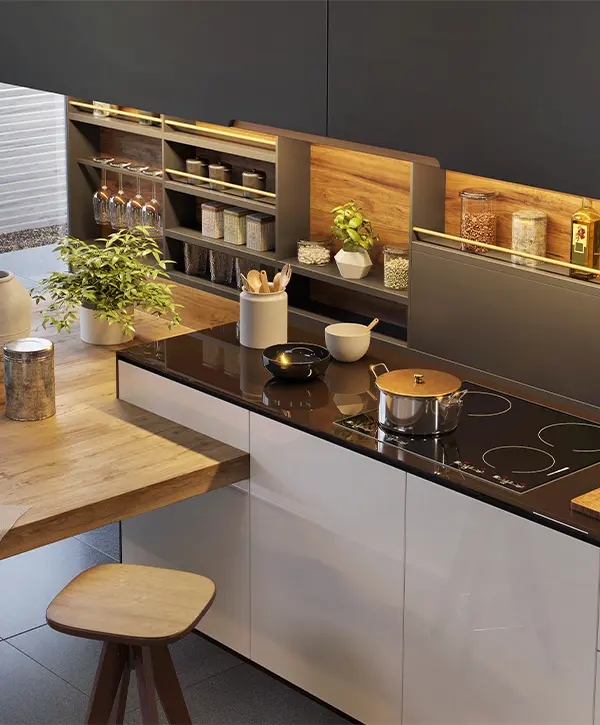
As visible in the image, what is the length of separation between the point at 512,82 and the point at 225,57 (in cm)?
92

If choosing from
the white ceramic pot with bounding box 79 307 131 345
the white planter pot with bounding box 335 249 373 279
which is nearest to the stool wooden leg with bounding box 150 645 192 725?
the white ceramic pot with bounding box 79 307 131 345

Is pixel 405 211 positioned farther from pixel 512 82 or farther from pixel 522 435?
pixel 512 82

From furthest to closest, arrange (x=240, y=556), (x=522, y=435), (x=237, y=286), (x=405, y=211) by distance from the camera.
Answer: (x=237, y=286) < (x=405, y=211) < (x=240, y=556) < (x=522, y=435)

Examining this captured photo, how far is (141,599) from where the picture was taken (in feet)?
8.75

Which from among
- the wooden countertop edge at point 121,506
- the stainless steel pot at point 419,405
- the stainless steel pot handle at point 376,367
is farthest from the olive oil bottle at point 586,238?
the wooden countertop edge at point 121,506

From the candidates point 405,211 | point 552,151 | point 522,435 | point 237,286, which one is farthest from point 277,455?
point 237,286

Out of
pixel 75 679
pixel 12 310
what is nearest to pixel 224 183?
pixel 12 310

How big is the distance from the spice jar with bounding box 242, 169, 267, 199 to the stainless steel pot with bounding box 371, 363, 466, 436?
7.68 feet

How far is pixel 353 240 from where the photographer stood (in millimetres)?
4547

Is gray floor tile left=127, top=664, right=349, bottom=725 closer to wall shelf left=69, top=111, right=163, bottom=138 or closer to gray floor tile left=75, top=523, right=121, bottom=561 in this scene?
gray floor tile left=75, top=523, right=121, bottom=561

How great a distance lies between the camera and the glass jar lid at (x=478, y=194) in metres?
4.06

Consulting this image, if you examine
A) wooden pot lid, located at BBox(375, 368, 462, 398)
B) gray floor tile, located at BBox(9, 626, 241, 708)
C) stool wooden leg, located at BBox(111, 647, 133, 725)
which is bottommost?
gray floor tile, located at BBox(9, 626, 241, 708)

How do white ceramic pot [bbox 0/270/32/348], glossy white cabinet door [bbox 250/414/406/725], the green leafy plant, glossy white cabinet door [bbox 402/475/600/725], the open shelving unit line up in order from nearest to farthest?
glossy white cabinet door [bbox 402/475/600/725]
glossy white cabinet door [bbox 250/414/406/725]
white ceramic pot [bbox 0/270/32/348]
the green leafy plant
the open shelving unit

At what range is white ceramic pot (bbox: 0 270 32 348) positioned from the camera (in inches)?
148
